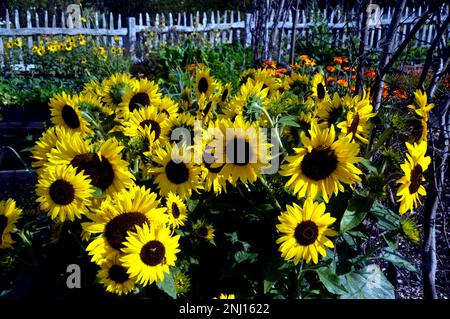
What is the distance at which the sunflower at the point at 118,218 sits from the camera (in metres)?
1.45

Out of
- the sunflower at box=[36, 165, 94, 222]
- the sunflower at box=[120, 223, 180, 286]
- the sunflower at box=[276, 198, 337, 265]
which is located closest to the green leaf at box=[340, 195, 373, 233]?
the sunflower at box=[276, 198, 337, 265]

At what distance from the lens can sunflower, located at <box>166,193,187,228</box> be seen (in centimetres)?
160

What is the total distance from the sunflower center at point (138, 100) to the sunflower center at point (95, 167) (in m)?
0.49

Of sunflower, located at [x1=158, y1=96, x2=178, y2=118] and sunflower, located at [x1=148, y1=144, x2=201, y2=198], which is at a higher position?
sunflower, located at [x1=158, y1=96, x2=178, y2=118]

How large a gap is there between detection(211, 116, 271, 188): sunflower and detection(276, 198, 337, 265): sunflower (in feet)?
0.53

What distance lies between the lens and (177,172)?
1.55 metres

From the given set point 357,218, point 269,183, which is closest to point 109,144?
point 269,183

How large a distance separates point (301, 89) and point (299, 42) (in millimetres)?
8990

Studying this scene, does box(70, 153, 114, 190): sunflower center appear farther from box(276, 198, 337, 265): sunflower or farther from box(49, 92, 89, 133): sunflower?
box(276, 198, 337, 265): sunflower

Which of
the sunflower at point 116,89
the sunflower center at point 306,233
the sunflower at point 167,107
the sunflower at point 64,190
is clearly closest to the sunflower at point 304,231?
the sunflower center at point 306,233

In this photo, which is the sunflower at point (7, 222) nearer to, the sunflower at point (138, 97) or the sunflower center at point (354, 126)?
the sunflower at point (138, 97)

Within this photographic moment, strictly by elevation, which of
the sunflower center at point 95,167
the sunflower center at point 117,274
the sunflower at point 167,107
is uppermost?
the sunflower at point 167,107
